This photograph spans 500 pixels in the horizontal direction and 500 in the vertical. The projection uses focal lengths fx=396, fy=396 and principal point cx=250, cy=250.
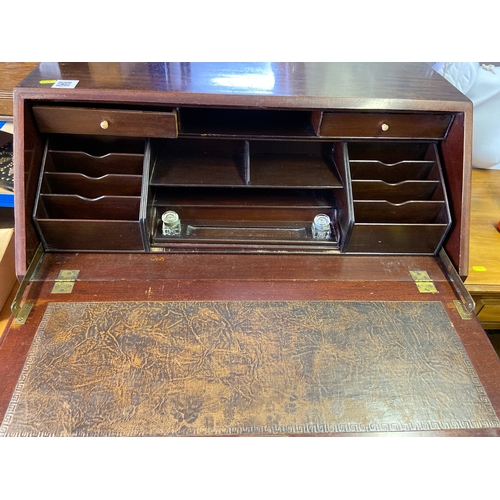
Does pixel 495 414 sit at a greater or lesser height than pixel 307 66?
lesser

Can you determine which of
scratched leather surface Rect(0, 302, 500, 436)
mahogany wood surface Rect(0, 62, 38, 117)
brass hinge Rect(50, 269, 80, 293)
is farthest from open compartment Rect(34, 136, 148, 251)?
mahogany wood surface Rect(0, 62, 38, 117)

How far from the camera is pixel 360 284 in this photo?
4.58 feet

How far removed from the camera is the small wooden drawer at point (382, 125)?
4.39 ft

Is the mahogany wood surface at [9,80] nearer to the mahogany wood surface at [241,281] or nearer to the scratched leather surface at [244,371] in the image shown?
the mahogany wood surface at [241,281]

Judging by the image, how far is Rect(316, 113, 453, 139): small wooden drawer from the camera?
4.39 ft

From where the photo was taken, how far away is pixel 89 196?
149 centimetres

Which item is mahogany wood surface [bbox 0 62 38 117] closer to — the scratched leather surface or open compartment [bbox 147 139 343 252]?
open compartment [bbox 147 139 343 252]

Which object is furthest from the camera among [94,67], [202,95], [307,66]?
[307,66]

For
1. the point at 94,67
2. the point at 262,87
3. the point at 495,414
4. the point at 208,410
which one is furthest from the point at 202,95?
the point at 495,414

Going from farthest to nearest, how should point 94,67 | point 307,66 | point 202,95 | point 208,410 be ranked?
point 307,66 < point 94,67 < point 202,95 < point 208,410

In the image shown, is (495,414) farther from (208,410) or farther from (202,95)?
(202,95)

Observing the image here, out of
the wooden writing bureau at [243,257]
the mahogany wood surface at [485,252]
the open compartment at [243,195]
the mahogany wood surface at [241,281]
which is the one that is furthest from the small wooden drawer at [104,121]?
the mahogany wood surface at [485,252]

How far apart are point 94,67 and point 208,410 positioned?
1205 millimetres

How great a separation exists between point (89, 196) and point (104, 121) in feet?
1.05
